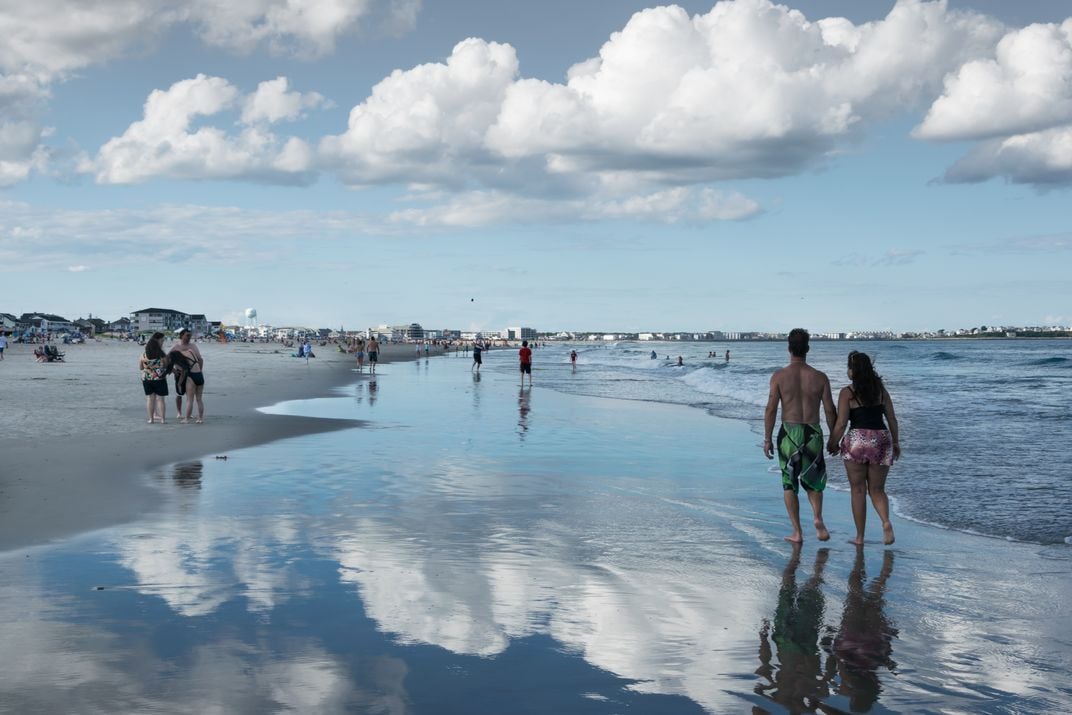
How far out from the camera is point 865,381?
783 centimetres

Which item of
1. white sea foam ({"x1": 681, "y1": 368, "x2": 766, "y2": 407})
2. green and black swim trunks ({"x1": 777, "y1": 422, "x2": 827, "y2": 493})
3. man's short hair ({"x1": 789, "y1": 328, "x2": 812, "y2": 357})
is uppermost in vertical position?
man's short hair ({"x1": 789, "y1": 328, "x2": 812, "y2": 357})

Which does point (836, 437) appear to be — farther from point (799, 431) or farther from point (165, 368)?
point (165, 368)

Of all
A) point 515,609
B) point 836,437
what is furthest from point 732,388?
point 515,609

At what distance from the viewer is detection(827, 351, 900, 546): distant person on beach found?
785 cm

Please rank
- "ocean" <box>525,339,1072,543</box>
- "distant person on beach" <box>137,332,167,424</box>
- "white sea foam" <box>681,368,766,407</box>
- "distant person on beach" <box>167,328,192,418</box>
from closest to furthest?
"ocean" <box>525,339,1072,543</box> → "distant person on beach" <box>137,332,167,424</box> → "distant person on beach" <box>167,328,192,418</box> → "white sea foam" <box>681,368,766,407</box>

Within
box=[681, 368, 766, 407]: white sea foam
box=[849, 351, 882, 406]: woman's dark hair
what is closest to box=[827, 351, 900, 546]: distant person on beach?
box=[849, 351, 882, 406]: woman's dark hair

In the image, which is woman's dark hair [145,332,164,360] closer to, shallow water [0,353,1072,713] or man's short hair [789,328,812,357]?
shallow water [0,353,1072,713]

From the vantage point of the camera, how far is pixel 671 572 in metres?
6.78

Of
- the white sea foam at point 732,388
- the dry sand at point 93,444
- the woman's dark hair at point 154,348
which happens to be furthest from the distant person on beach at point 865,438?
the white sea foam at point 732,388

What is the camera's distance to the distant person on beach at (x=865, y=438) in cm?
785

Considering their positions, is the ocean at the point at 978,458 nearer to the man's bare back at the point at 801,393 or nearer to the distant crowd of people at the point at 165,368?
the man's bare back at the point at 801,393

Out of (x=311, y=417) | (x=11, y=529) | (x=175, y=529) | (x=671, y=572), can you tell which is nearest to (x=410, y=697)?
(x=671, y=572)

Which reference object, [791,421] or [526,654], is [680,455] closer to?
[791,421]

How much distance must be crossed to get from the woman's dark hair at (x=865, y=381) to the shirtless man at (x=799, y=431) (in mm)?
279
